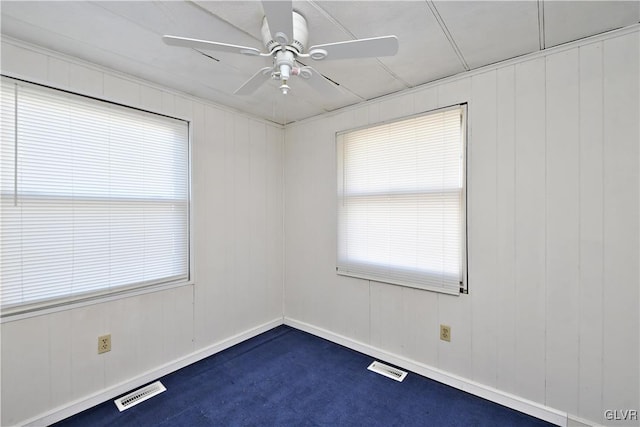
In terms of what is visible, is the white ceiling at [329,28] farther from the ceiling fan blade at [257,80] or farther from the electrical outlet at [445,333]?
the electrical outlet at [445,333]

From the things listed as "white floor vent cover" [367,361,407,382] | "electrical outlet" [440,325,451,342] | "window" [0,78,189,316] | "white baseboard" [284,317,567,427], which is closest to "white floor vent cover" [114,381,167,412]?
"window" [0,78,189,316]

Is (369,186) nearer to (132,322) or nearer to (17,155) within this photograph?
(132,322)

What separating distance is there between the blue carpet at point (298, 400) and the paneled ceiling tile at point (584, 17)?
97.6 inches

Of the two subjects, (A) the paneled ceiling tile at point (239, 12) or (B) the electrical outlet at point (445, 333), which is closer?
(A) the paneled ceiling tile at point (239, 12)

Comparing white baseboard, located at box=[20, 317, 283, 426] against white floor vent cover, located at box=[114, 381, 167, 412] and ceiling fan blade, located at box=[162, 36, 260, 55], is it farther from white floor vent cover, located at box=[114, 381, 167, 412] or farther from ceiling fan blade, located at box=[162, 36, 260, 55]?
ceiling fan blade, located at box=[162, 36, 260, 55]

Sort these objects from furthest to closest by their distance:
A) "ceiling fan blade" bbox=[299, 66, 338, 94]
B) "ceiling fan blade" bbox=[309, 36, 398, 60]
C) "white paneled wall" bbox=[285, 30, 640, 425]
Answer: "white paneled wall" bbox=[285, 30, 640, 425] < "ceiling fan blade" bbox=[299, 66, 338, 94] < "ceiling fan blade" bbox=[309, 36, 398, 60]

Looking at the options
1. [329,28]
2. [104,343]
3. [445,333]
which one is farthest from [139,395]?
[329,28]

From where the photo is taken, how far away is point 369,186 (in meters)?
2.83

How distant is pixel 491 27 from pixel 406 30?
493mm

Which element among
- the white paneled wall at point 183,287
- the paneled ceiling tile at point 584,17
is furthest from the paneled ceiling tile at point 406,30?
the white paneled wall at point 183,287

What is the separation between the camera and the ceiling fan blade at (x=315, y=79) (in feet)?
5.33

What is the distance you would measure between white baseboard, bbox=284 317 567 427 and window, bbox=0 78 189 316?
1.79 m

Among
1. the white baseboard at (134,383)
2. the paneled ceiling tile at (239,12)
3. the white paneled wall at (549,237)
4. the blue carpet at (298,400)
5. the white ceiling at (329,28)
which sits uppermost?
the white ceiling at (329,28)

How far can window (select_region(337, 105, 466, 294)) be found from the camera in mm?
2336
